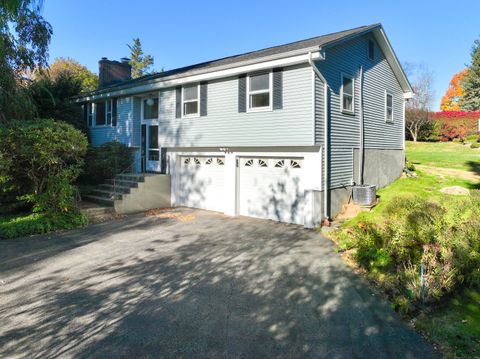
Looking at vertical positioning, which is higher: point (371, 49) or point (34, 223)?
point (371, 49)

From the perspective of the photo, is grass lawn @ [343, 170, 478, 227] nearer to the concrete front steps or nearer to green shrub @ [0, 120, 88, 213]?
the concrete front steps

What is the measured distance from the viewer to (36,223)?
964cm

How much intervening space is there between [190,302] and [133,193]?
26.5ft

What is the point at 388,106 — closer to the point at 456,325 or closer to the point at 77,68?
the point at 456,325

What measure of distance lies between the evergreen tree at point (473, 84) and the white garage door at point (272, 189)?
39684 mm

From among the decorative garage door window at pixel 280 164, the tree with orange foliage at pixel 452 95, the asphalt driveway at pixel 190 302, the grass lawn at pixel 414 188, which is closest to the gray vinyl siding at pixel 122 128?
A: the asphalt driveway at pixel 190 302

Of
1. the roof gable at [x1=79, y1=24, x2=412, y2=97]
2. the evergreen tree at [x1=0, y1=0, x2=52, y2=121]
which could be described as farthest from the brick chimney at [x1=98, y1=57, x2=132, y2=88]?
the evergreen tree at [x1=0, y1=0, x2=52, y2=121]

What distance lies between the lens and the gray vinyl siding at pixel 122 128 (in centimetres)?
1514

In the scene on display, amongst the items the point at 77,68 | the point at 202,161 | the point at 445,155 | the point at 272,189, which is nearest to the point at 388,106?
the point at 272,189

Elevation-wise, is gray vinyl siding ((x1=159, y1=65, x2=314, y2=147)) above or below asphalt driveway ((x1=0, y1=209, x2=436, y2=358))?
above

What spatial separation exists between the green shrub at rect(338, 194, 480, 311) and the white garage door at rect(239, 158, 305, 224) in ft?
9.49

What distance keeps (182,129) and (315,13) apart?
335 inches

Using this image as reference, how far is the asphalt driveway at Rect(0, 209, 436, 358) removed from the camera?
156 inches

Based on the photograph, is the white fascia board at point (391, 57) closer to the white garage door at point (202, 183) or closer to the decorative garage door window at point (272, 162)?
the decorative garage door window at point (272, 162)
